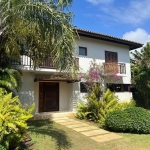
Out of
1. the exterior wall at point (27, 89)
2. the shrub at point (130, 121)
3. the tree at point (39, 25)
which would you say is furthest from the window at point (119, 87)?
the tree at point (39, 25)

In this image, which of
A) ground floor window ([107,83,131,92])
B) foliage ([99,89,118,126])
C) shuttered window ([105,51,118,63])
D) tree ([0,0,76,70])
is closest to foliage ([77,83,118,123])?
foliage ([99,89,118,126])

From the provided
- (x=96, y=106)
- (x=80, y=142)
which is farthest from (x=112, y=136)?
(x=96, y=106)

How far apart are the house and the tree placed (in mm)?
4866

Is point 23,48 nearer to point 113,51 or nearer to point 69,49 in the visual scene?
point 69,49

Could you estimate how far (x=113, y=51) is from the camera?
19109 mm

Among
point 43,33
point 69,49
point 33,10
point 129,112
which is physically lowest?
point 129,112

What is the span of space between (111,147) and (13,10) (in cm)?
720

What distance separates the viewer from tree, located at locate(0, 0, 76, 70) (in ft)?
23.8

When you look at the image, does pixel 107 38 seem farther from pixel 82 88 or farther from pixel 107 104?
pixel 107 104

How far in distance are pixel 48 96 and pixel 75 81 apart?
2.92m

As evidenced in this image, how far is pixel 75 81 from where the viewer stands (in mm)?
15016

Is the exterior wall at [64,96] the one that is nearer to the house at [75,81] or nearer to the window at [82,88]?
the house at [75,81]

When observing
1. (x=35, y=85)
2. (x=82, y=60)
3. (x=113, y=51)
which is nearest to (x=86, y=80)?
(x=82, y=60)

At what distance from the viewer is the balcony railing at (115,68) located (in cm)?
1662
